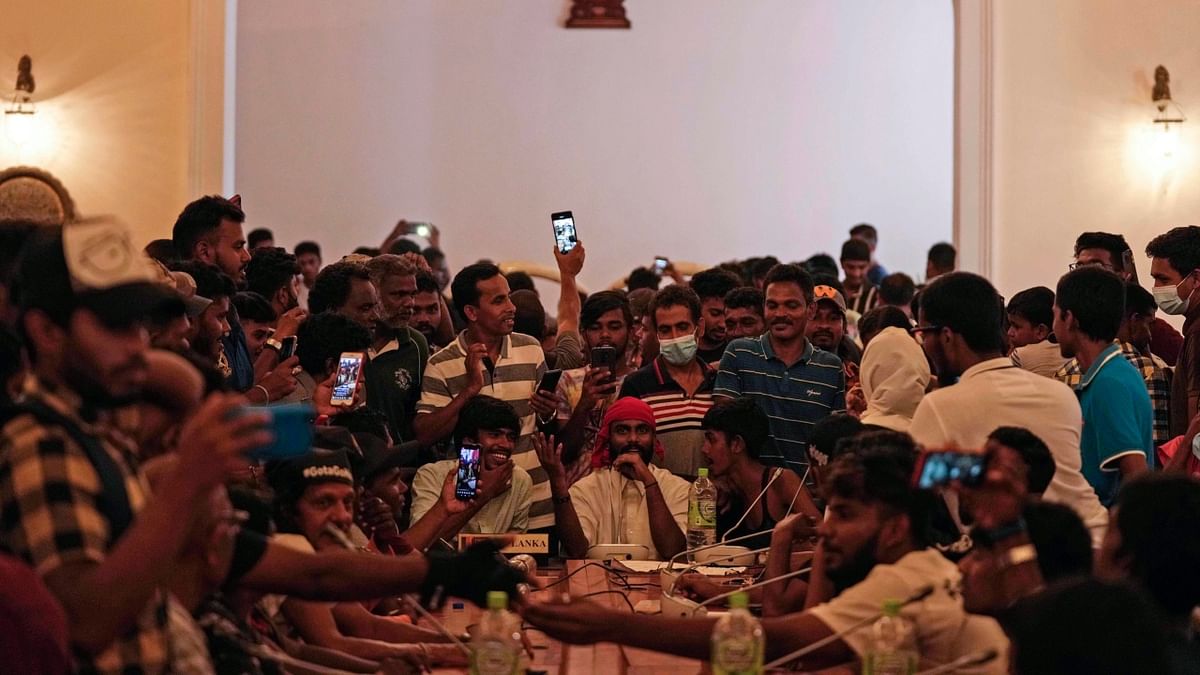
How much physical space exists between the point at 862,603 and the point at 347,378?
2.37 meters

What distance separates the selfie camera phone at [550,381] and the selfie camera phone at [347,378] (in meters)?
0.76

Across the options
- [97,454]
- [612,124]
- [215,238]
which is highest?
[612,124]

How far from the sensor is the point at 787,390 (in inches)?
226

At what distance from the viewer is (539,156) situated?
12.2 meters

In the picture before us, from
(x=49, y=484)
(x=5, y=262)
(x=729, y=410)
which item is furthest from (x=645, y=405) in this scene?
(x=49, y=484)

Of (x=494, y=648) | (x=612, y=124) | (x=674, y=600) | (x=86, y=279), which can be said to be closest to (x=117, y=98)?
(x=612, y=124)

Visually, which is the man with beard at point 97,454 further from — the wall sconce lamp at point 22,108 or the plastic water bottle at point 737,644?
the wall sconce lamp at point 22,108

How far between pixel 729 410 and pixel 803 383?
52cm

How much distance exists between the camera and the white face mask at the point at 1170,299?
20.3 feet

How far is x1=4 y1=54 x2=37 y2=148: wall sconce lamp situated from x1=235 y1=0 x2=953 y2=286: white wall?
103 inches

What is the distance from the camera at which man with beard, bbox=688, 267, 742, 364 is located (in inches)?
263

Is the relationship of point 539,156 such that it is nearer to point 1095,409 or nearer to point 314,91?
point 314,91

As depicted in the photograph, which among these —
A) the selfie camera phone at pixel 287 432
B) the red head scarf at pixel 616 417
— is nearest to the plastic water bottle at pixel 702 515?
the red head scarf at pixel 616 417

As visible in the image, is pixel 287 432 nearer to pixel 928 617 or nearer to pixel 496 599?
pixel 496 599
